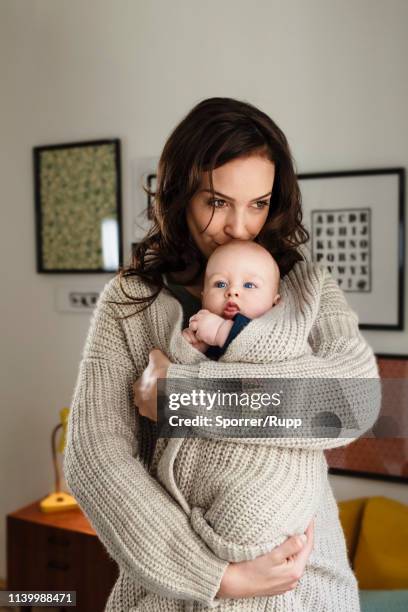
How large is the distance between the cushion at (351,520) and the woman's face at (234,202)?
4.21 ft

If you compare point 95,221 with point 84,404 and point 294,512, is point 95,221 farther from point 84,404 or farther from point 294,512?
point 294,512

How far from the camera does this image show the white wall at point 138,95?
7.10 feet

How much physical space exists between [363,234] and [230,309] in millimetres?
1224

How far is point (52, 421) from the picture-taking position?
2932 mm

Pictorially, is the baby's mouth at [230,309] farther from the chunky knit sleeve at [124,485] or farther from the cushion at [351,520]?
the cushion at [351,520]

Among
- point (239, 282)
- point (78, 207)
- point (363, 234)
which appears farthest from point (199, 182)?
point (78, 207)

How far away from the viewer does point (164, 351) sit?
3.74 ft

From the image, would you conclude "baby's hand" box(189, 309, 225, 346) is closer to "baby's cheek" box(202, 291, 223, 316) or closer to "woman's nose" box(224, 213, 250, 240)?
"baby's cheek" box(202, 291, 223, 316)

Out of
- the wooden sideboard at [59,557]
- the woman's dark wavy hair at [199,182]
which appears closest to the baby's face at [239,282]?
the woman's dark wavy hair at [199,182]

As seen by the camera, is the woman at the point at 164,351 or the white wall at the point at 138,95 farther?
the white wall at the point at 138,95

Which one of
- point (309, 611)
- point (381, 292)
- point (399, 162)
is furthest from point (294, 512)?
point (399, 162)

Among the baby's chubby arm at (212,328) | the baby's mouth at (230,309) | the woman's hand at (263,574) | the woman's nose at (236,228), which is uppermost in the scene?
the woman's nose at (236,228)

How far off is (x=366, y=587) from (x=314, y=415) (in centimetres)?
122

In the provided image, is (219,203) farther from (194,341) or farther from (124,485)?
(124,485)
